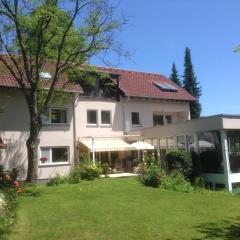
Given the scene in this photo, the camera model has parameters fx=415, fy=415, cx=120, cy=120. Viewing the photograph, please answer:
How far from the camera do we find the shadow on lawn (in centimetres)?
1229

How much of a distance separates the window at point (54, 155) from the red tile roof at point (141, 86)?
821 centimetres

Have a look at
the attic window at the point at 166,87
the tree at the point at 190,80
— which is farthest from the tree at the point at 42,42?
the tree at the point at 190,80

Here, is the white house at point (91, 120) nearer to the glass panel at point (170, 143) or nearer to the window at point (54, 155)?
the window at point (54, 155)

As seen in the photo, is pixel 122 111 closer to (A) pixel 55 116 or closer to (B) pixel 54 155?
(A) pixel 55 116

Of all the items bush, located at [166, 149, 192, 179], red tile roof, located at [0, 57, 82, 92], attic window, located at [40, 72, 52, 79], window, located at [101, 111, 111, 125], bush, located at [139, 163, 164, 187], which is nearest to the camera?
bush, located at [139, 163, 164, 187]

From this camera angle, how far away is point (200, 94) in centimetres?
7025

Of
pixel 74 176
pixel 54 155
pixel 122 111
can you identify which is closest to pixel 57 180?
pixel 74 176

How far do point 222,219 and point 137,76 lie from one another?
98.8ft

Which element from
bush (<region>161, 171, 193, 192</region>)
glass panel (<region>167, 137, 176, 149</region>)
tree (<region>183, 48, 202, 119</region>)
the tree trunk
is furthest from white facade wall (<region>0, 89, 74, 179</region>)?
tree (<region>183, 48, 202, 119</region>)

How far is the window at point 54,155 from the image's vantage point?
32641mm

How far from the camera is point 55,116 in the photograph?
33781 millimetres

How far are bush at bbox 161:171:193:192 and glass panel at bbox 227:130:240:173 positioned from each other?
3.76 m

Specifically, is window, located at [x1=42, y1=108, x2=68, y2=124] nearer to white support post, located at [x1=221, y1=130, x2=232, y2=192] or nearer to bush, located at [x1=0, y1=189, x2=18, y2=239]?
white support post, located at [x1=221, y1=130, x2=232, y2=192]

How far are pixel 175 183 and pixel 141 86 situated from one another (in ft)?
57.5
